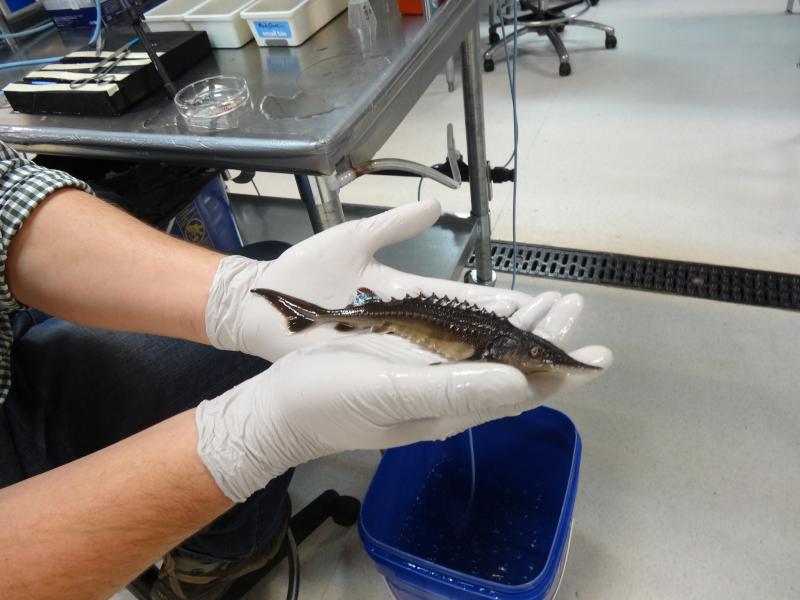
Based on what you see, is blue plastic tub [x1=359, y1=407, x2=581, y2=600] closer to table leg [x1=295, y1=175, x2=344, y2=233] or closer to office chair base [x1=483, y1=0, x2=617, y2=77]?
table leg [x1=295, y1=175, x2=344, y2=233]

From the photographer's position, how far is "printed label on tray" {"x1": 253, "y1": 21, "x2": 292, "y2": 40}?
4.52ft

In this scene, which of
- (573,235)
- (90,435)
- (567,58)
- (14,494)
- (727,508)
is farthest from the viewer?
(567,58)

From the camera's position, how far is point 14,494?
787 mm

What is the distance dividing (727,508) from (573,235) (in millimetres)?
1176

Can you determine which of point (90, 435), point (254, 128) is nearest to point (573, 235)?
point (254, 128)

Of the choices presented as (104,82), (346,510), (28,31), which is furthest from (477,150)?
(28,31)

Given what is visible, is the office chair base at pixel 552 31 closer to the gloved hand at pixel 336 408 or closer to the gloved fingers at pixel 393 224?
the gloved fingers at pixel 393 224

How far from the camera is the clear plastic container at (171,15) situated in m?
1.49

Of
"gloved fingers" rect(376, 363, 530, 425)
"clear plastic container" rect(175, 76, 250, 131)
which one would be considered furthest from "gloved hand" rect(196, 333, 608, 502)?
"clear plastic container" rect(175, 76, 250, 131)

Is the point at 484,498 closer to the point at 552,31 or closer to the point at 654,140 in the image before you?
the point at 654,140

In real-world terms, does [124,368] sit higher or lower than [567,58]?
higher

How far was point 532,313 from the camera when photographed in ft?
3.07

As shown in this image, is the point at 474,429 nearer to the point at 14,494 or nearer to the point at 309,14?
the point at 14,494

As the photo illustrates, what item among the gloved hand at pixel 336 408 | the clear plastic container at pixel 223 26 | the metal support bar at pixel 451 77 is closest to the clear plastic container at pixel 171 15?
the clear plastic container at pixel 223 26
